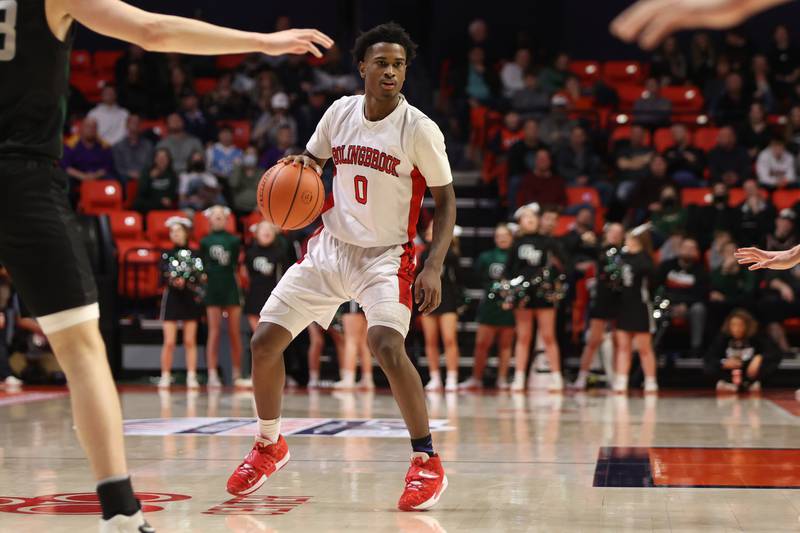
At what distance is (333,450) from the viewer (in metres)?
6.38

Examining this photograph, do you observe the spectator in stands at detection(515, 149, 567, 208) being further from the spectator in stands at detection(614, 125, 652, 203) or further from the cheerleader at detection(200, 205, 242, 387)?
the cheerleader at detection(200, 205, 242, 387)

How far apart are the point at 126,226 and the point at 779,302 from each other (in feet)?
24.7

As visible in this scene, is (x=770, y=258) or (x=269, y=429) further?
(x=269, y=429)

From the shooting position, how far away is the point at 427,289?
4.72m

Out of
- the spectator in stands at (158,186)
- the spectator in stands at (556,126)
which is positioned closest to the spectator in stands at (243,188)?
the spectator in stands at (158,186)

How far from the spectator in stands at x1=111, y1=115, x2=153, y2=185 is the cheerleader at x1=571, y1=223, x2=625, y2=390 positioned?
20.9 feet

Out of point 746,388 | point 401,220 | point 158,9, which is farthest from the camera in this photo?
point 158,9

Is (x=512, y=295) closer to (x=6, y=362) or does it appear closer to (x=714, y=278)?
(x=714, y=278)

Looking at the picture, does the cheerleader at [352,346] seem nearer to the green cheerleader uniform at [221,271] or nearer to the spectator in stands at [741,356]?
the green cheerleader uniform at [221,271]

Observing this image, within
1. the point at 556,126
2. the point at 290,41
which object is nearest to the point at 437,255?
the point at 290,41

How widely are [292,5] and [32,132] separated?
17.0 m

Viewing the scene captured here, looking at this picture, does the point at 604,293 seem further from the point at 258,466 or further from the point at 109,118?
the point at 109,118

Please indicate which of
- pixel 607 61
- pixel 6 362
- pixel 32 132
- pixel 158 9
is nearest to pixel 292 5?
pixel 158 9

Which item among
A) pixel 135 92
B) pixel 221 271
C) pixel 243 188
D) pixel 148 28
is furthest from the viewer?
pixel 135 92
